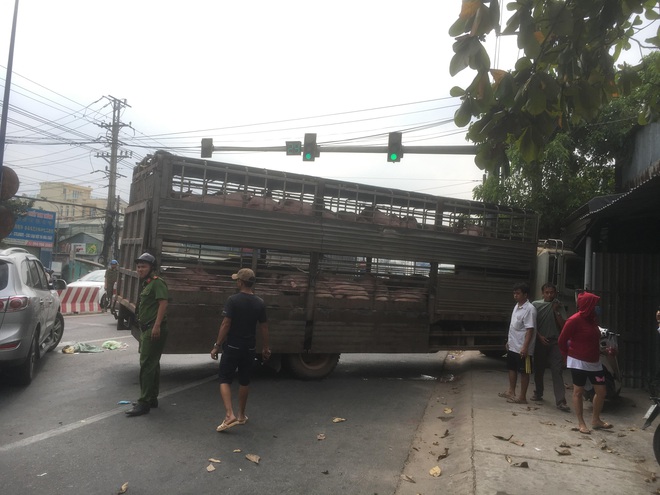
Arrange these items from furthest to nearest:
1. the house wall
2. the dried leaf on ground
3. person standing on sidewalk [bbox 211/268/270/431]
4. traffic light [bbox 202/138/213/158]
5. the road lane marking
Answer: traffic light [bbox 202/138/213/158]
the house wall
person standing on sidewalk [bbox 211/268/270/431]
the road lane marking
the dried leaf on ground

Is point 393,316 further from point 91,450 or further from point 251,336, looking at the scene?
point 91,450

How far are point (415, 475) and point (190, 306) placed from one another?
375 centimetres

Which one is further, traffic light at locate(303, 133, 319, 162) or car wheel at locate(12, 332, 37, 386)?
traffic light at locate(303, 133, 319, 162)

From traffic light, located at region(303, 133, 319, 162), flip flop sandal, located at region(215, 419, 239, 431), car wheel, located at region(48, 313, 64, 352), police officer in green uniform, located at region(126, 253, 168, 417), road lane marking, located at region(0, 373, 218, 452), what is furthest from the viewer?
traffic light, located at region(303, 133, 319, 162)

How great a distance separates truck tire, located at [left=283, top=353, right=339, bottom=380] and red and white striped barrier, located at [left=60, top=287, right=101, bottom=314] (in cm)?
1100

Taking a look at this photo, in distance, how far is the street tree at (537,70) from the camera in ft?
10.7

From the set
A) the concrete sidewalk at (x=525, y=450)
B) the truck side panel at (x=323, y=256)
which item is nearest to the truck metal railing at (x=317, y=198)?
the truck side panel at (x=323, y=256)

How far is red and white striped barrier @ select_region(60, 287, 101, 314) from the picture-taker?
16.1m

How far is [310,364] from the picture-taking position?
314 inches

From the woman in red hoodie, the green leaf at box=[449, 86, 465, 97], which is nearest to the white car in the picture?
the woman in red hoodie

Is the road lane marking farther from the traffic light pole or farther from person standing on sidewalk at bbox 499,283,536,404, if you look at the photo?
the traffic light pole

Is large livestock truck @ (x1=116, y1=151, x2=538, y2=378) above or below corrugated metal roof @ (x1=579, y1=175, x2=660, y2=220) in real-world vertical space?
below

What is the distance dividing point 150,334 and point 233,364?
1056mm

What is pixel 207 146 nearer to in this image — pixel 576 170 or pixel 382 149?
pixel 382 149
